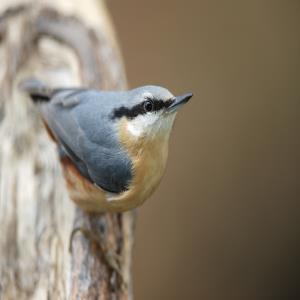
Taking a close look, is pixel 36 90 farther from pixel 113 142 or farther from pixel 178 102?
pixel 178 102

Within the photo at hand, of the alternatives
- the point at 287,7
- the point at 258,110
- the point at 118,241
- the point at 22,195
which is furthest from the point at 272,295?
the point at 287,7

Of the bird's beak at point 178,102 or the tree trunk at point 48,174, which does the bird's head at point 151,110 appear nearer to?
the bird's beak at point 178,102

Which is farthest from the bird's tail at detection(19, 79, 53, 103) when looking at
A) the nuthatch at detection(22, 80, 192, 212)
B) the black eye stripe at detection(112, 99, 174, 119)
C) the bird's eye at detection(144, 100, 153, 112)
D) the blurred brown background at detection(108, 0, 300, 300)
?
the blurred brown background at detection(108, 0, 300, 300)

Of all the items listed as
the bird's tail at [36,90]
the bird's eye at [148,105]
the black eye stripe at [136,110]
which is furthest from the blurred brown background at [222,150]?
the bird's eye at [148,105]

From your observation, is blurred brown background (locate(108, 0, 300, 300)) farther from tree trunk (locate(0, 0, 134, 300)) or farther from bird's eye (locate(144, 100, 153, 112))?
bird's eye (locate(144, 100, 153, 112))

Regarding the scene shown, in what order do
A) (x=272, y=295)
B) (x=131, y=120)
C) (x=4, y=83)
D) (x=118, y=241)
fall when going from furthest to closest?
(x=272, y=295) < (x=4, y=83) < (x=118, y=241) < (x=131, y=120)

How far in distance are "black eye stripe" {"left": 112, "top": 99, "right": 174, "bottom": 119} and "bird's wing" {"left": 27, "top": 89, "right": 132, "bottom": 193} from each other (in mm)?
73

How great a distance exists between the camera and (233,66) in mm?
5066

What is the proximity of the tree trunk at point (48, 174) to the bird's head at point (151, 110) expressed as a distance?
55cm

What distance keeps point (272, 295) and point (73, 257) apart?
2.08 metres

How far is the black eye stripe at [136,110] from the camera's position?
6.93 ft

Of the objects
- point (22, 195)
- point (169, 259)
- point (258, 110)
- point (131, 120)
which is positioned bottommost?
point (169, 259)

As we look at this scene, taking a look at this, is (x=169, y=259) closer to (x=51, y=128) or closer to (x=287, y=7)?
(x=51, y=128)

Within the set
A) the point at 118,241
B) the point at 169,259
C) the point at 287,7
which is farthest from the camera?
the point at 287,7
